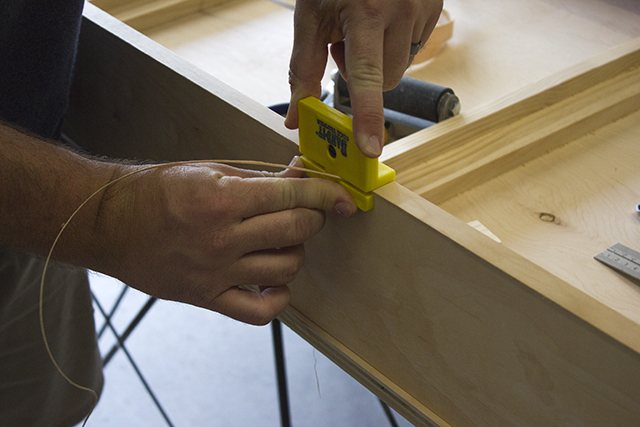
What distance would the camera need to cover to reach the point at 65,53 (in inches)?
31.8

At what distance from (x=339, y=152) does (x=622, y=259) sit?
39 centimetres

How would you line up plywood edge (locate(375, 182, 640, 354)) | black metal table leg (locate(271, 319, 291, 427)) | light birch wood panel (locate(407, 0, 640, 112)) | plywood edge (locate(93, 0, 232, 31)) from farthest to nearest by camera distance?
1. plywood edge (locate(93, 0, 232, 31))
2. light birch wood panel (locate(407, 0, 640, 112))
3. black metal table leg (locate(271, 319, 291, 427))
4. plywood edge (locate(375, 182, 640, 354))

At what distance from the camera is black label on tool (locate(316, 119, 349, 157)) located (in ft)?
1.73

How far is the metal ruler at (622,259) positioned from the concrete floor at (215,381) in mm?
1012

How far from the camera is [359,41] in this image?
1.90 feet

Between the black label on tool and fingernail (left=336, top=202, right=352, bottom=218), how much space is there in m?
0.05

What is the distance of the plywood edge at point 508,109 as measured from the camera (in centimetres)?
76

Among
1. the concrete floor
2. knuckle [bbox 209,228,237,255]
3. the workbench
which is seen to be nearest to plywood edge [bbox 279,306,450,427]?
the workbench

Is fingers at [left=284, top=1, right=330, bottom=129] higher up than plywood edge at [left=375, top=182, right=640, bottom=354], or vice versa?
fingers at [left=284, top=1, right=330, bottom=129]

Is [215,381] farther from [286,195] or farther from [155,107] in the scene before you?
[286,195]

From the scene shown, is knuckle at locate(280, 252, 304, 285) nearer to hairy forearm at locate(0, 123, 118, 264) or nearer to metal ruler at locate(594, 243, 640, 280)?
hairy forearm at locate(0, 123, 118, 264)

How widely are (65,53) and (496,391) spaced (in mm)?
765

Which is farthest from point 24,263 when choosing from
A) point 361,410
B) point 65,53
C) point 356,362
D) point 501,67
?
point 361,410

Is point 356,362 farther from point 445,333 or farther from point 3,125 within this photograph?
point 3,125
